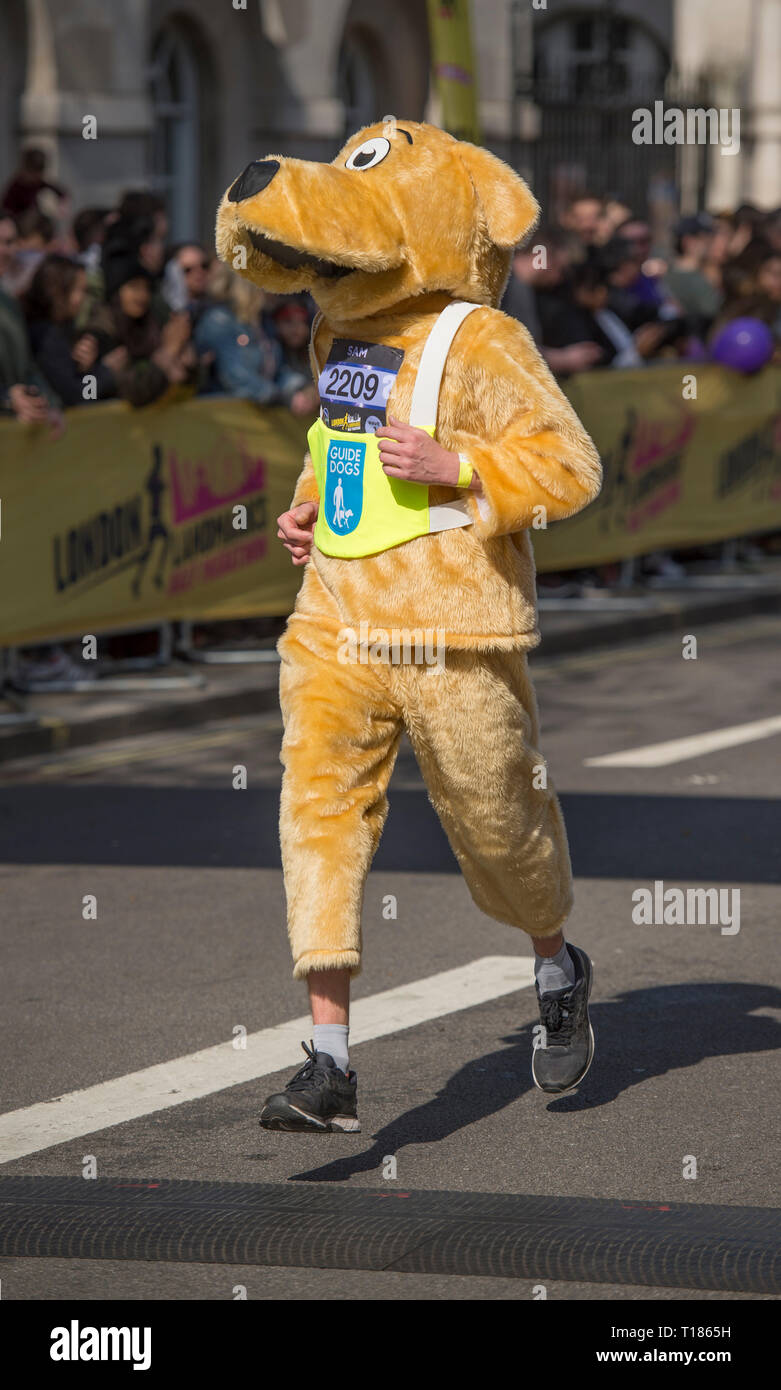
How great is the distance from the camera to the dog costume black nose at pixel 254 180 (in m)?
4.89

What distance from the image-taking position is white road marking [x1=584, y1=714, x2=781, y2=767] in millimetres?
9883

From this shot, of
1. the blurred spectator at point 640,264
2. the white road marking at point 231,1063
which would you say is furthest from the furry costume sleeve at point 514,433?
the blurred spectator at point 640,264

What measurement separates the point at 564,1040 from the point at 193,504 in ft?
20.9

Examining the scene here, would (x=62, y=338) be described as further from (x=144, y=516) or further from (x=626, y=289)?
(x=626, y=289)

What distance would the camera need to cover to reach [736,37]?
37.8 m

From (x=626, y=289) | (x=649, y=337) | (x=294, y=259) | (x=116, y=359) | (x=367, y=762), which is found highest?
(x=626, y=289)

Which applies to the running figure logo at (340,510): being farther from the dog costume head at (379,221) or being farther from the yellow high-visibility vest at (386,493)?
the dog costume head at (379,221)

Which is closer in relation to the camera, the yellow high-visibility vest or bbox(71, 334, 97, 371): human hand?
the yellow high-visibility vest

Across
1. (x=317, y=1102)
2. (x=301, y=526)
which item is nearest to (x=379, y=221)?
(x=301, y=526)

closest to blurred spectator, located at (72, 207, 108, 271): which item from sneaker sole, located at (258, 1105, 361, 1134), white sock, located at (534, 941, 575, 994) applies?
white sock, located at (534, 941, 575, 994)

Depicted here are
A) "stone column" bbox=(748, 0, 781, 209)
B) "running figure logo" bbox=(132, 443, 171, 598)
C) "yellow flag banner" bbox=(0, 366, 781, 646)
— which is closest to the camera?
"yellow flag banner" bbox=(0, 366, 781, 646)

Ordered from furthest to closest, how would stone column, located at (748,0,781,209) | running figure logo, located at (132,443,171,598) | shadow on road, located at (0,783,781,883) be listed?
stone column, located at (748,0,781,209) → running figure logo, located at (132,443,171,598) → shadow on road, located at (0,783,781,883)

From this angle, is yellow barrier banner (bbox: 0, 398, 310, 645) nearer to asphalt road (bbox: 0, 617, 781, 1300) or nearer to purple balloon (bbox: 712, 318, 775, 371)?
asphalt road (bbox: 0, 617, 781, 1300)

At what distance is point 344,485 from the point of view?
16.5 feet
